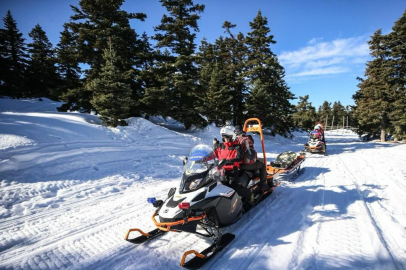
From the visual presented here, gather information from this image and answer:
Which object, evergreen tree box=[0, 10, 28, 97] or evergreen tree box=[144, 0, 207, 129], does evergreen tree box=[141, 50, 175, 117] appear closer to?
evergreen tree box=[144, 0, 207, 129]

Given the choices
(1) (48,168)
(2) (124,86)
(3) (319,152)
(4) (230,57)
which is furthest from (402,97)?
(1) (48,168)

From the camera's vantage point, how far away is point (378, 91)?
70.7 feet

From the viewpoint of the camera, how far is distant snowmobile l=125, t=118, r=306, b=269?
2949 millimetres

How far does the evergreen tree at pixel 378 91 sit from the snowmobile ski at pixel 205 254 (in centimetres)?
2656

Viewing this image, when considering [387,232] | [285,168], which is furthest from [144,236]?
[285,168]

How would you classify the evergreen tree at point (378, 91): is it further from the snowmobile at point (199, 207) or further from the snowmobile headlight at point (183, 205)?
the snowmobile headlight at point (183, 205)

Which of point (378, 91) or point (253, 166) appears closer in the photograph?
point (253, 166)

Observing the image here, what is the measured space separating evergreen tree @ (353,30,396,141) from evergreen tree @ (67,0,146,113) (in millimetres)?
25233

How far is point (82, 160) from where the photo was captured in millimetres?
7379

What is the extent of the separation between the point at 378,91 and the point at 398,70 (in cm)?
314

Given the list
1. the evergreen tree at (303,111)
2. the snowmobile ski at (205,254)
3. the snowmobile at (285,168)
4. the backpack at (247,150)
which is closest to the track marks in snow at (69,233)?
the snowmobile ski at (205,254)

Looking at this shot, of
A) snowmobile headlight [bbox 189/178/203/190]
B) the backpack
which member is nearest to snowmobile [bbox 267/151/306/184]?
the backpack

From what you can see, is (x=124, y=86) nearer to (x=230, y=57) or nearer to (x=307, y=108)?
(x=230, y=57)

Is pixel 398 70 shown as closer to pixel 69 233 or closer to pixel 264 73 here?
pixel 264 73
